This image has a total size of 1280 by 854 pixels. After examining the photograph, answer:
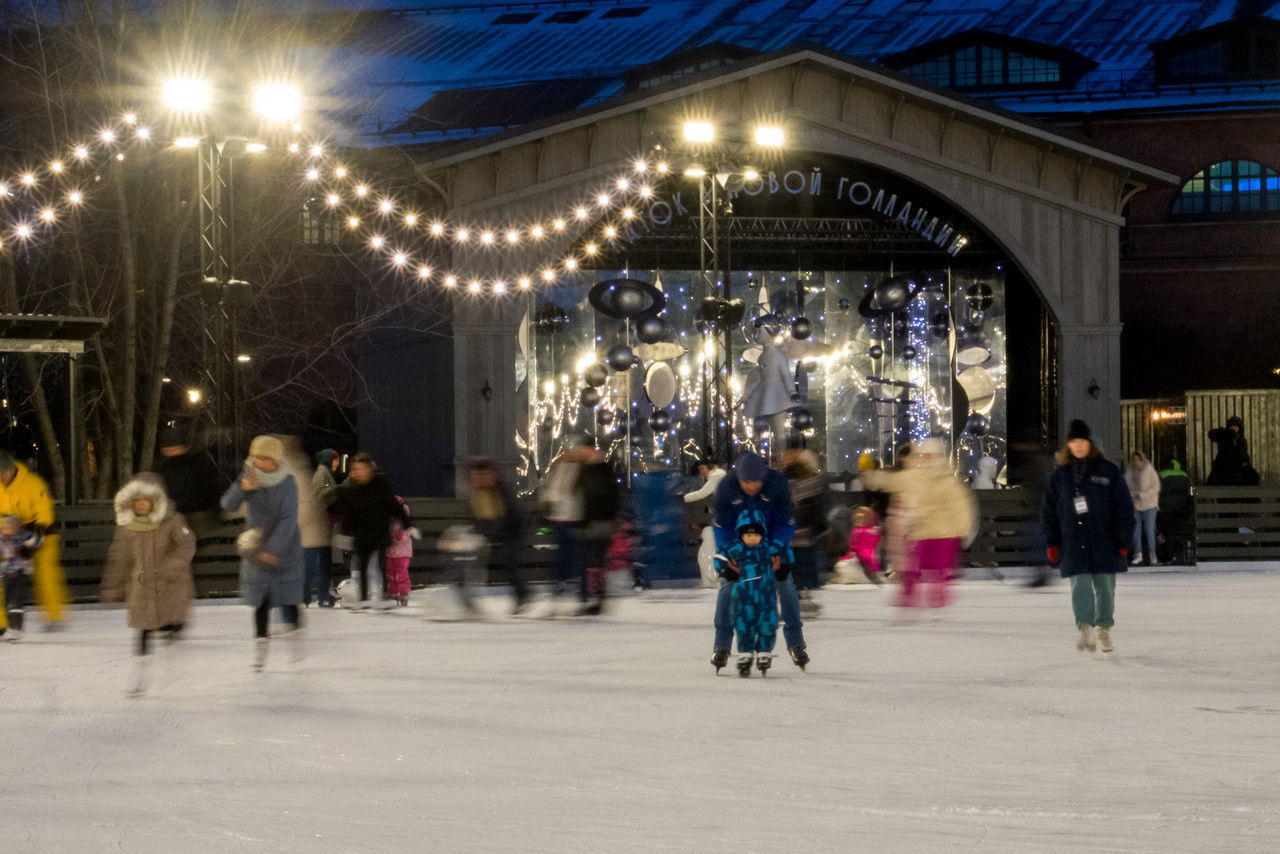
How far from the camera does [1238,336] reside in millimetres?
37781

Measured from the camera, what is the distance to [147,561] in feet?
35.1

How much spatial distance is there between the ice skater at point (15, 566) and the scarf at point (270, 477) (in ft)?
10.2

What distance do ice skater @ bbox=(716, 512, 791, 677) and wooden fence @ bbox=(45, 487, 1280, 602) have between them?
18.1 ft

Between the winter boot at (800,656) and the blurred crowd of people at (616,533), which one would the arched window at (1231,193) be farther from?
the winter boot at (800,656)

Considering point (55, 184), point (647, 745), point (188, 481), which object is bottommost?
point (647, 745)

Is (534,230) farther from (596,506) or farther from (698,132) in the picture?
(596,506)

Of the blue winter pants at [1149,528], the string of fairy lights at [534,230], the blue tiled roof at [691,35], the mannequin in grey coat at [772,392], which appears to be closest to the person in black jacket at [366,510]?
the string of fairy lights at [534,230]

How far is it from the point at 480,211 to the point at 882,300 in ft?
24.4

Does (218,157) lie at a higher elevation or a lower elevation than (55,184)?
lower

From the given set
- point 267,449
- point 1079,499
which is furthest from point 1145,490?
point 267,449

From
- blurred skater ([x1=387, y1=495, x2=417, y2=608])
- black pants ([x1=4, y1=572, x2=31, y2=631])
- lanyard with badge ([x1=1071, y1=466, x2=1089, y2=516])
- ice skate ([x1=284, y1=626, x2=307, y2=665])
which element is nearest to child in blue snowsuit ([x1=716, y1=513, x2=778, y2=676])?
lanyard with badge ([x1=1071, y1=466, x2=1089, y2=516])

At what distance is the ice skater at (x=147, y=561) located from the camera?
10664 mm

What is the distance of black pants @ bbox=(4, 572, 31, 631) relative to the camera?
1410cm

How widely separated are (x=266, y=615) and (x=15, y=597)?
3296 millimetres
